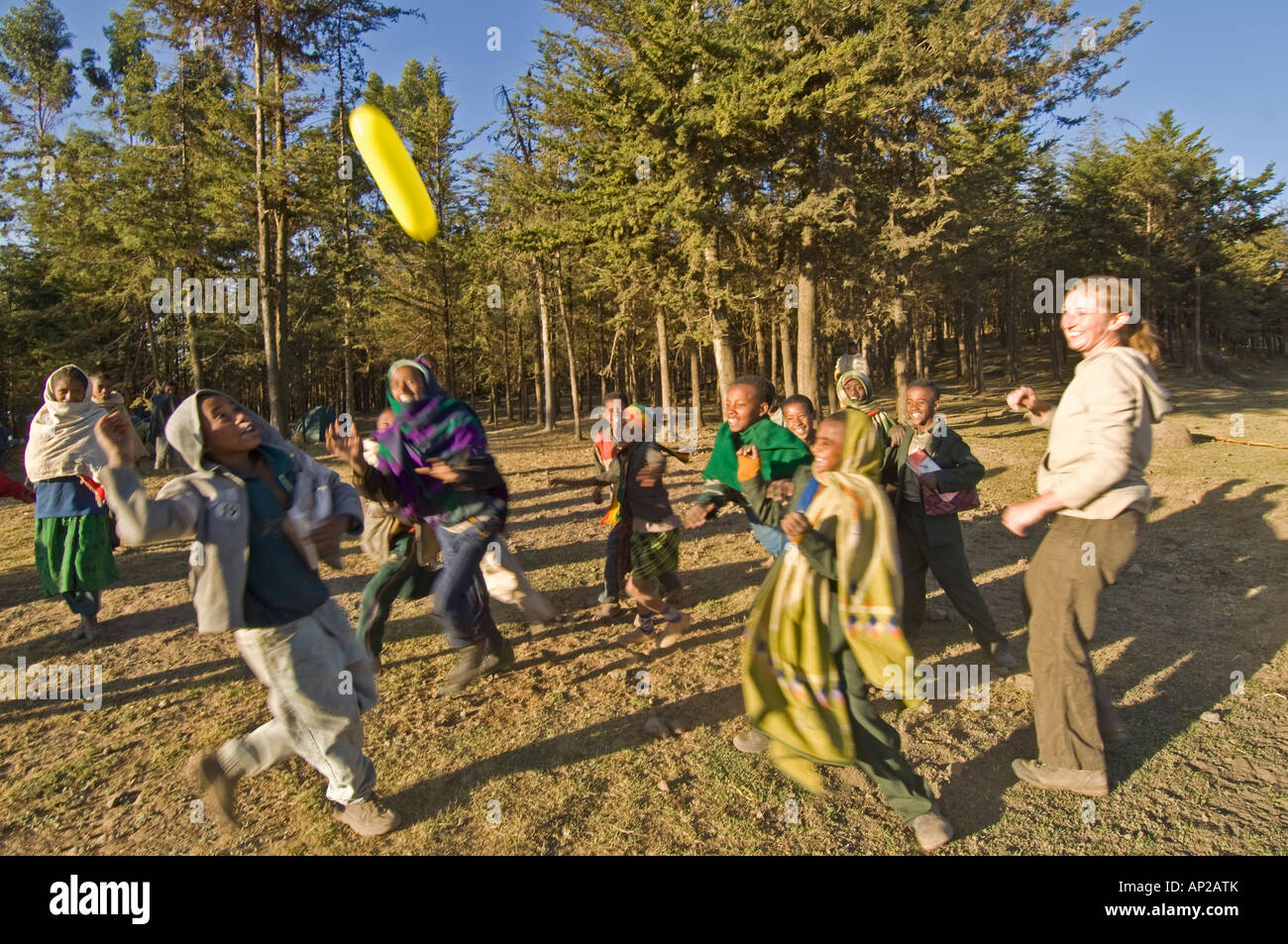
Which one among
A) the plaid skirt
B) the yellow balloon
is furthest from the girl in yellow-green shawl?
the yellow balloon

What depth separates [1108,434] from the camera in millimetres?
2910

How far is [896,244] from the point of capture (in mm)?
13828

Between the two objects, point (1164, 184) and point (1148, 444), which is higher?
point (1164, 184)

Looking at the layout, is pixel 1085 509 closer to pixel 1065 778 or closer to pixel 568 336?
pixel 1065 778

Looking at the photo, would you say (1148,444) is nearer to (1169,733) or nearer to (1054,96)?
(1169,733)

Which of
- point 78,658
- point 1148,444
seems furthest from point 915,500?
point 78,658

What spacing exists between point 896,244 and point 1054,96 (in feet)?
17.2

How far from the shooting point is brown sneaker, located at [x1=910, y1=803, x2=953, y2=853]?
9.63ft

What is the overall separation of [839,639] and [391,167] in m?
3.42

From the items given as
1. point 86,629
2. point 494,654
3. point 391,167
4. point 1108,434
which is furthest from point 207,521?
point 86,629

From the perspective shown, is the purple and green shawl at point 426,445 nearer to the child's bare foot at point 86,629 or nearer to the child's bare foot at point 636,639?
the child's bare foot at point 636,639

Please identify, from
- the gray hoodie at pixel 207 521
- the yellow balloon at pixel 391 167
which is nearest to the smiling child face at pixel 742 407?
the yellow balloon at pixel 391 167

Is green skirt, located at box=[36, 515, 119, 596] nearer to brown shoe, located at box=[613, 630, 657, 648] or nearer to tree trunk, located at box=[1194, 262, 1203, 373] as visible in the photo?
brown shoe, located at box=[613, 630, 657, 648]

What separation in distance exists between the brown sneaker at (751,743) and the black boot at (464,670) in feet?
5.97
